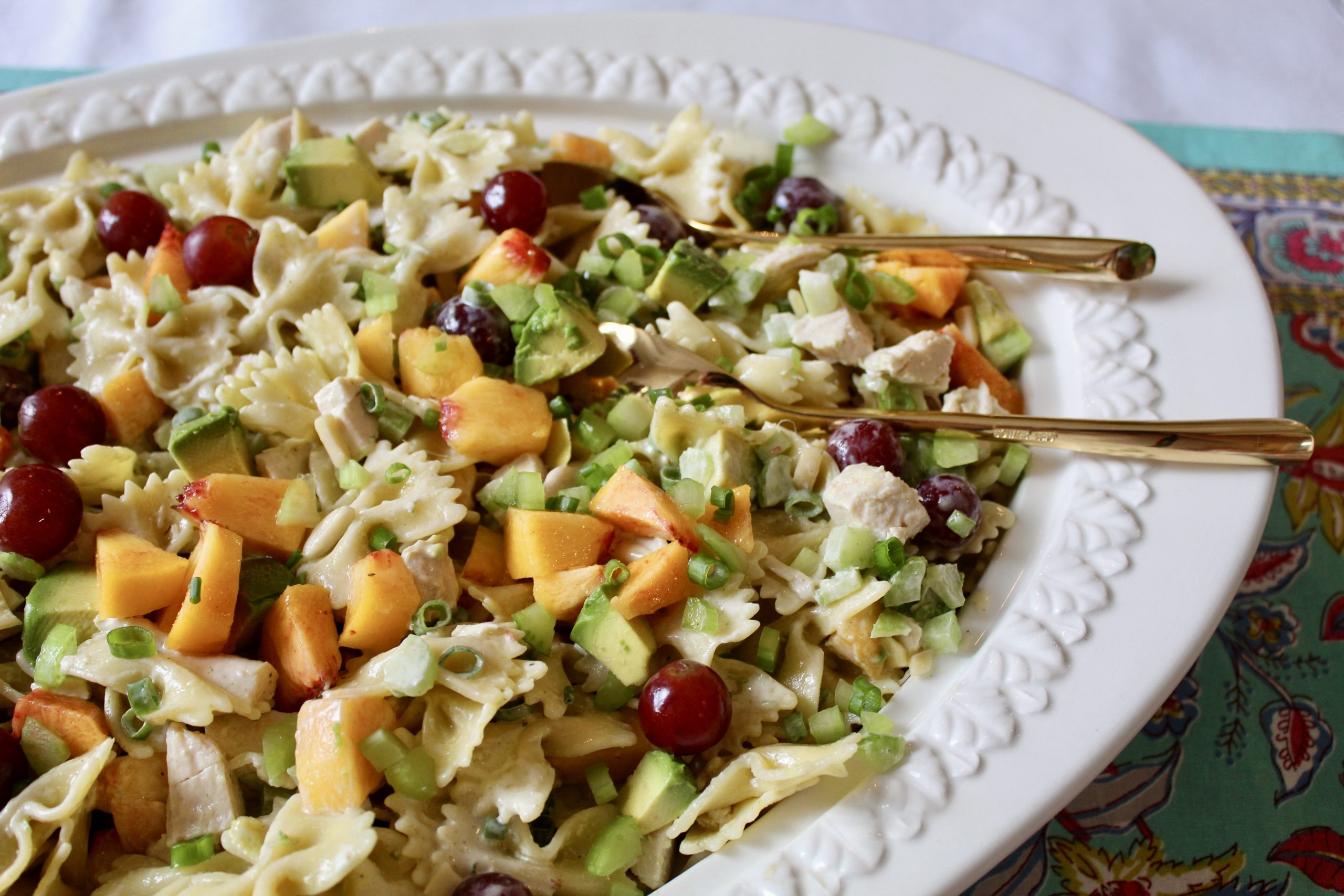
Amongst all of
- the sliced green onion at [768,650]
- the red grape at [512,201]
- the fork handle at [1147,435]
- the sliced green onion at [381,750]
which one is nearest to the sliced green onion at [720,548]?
the sliced green onion at [768,650]

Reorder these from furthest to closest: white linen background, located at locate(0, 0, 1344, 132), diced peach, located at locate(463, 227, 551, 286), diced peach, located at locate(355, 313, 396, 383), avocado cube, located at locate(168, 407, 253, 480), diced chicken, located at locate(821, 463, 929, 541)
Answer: white linen background, located at locate(0, 0, 1344, 132), diced peach, located at locate(463, 227, 551, 286), diced peach, located at locate(355, 313, 396, 383), avocado cube, located at locate(168, 407, 253, 480), diced chicken, located at locate(821, 463, 929, 541)

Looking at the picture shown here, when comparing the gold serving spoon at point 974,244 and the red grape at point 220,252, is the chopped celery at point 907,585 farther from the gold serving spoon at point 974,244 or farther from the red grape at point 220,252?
the red grape at point 220,252

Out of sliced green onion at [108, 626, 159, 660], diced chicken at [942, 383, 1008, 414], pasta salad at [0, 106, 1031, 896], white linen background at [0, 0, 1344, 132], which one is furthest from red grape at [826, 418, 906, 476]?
white linen background at [0, 0, 1344, 132]

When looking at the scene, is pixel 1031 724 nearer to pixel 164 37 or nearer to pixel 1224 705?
pixel 1224 705

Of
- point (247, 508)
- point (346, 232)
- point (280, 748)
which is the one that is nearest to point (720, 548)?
point (280, 748)

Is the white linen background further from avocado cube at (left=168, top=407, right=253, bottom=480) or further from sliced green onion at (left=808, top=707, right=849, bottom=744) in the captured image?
sliced green onion at (left=808, top=707, right=849, bottom=744)

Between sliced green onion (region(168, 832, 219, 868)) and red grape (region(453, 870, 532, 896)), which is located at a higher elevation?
red grape (region(453, 870, 532, 896))

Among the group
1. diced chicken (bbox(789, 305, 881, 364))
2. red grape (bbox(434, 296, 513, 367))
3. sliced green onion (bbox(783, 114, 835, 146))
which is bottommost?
red grape (bbox(434, 296, 513, 367))
